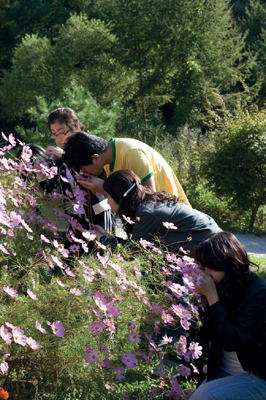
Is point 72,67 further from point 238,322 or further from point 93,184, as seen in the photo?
point 238,322

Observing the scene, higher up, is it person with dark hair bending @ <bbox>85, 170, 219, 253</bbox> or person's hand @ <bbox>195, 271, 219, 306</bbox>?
person with dark hair bending @ <bbox>85, 170, 219, 253</bbox>

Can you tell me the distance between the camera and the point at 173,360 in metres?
2.17

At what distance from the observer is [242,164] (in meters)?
7.61

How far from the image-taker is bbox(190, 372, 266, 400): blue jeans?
1560 mm

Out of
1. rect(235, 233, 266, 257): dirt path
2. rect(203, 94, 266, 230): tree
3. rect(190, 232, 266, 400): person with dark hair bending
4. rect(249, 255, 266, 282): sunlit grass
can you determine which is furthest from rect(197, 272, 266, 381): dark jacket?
rect(203, 94, 266, 230): tree

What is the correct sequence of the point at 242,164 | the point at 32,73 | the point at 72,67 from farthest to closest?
the point at 32,73 < the point at 72,67 < the point at 242,164

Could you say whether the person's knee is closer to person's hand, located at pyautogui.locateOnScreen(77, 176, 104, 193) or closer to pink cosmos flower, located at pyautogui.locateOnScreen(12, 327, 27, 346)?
pink cosmos flower, located at pyautogui.locateOnScreen(12, 327, 27, 346)

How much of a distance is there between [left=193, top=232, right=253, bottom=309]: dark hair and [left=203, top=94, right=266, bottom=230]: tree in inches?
238

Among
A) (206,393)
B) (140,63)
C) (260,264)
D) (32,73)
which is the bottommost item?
Result: (260,264)

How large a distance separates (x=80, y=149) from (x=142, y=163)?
0.34 meters

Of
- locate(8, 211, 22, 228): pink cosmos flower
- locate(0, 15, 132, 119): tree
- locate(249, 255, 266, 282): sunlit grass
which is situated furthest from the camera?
locate(0, 15, 132, 119): tree

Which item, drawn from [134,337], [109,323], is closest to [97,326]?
[109,323]

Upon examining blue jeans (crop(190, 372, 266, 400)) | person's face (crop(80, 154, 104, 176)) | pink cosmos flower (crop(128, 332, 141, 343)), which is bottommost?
blue jeans (crop(190, 372, 266, 400))

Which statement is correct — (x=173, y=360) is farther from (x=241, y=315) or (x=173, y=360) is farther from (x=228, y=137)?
(x=228, y=137)
